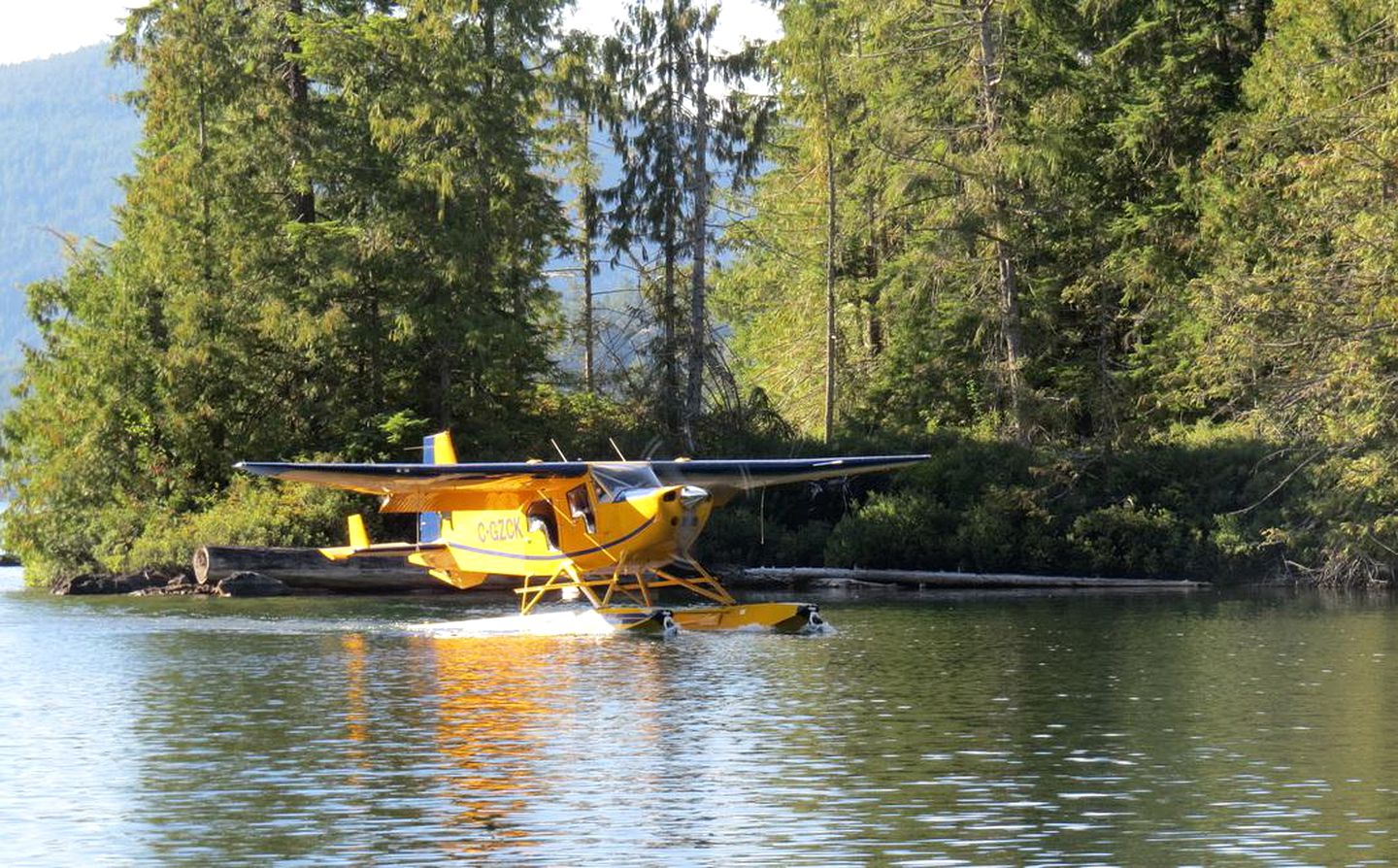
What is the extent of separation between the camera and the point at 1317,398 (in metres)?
25.0

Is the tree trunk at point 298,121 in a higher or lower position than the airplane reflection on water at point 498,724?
higher

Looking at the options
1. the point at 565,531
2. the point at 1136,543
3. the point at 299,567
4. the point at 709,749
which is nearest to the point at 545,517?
the point at 565,531

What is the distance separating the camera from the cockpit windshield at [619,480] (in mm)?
21094

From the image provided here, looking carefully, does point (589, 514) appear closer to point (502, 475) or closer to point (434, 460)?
point (502, 475)

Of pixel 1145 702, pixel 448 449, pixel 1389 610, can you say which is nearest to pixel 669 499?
pixel 448 449

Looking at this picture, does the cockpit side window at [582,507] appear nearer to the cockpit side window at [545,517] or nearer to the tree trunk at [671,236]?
the cockpit side window at [545,517]

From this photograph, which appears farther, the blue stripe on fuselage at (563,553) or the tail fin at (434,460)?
the tail fin at (434,460)

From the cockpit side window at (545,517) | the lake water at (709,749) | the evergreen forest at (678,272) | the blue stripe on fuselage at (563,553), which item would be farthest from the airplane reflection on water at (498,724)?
the evergreen forest at (678,272)

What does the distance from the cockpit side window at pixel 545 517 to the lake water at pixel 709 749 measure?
2.58 meters

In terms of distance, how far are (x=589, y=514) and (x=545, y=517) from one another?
1210mm

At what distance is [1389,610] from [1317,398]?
10.8 ft

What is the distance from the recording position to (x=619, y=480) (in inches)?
838

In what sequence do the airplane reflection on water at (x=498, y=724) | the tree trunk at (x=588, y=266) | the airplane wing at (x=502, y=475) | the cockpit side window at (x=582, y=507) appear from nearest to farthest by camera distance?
the airplane reflection on water at (x=498, y=724)
the airplane wing at (x=502, y=475)
the cockpit side window at (x=582, y=507)
the tree trunk at (x=588, y=266)

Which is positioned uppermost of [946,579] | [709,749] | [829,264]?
[829,264]
